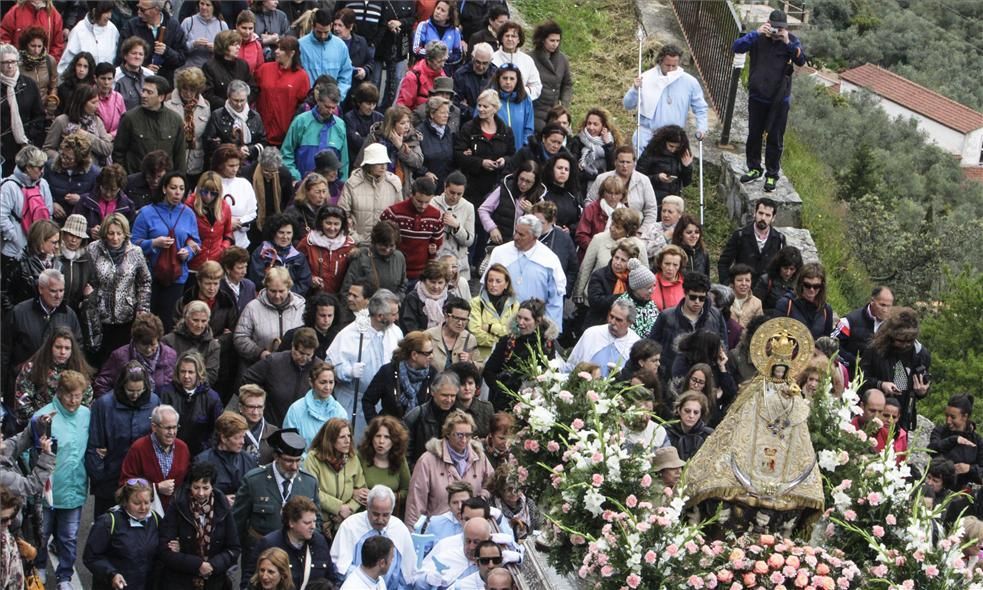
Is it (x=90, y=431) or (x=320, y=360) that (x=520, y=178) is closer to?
(x=320, y=360)

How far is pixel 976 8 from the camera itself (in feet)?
201

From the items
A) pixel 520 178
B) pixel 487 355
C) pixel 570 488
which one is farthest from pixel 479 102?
pixel 570 488

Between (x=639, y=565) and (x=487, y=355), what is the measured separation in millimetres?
4593

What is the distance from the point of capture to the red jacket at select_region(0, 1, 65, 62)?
1953 centimetres

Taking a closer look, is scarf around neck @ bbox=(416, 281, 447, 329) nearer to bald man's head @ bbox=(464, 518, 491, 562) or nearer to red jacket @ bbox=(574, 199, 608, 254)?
red jacket @ bbox=(574, 199, 608, 254)

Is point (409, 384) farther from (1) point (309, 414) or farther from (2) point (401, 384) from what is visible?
(1) point (309, 414)

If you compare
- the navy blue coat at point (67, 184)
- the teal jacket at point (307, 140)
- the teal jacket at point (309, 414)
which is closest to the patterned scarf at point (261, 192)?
the teal jacket at point (307, 140)

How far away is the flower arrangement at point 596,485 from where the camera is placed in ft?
38.1

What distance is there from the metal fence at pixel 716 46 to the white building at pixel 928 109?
27.6m

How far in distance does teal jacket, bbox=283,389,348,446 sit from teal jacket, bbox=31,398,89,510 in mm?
1479

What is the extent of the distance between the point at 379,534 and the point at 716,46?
39.7 feet

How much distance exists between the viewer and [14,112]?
17.9 metres

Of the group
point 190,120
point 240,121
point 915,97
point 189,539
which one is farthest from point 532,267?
point 915,97

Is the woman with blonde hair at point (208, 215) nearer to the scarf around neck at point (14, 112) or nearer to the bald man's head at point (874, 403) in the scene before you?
the scarf around neck at point (14, 112)
